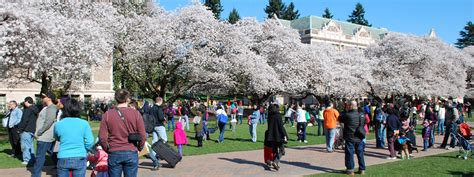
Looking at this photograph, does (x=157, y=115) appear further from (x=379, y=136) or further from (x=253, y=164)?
(x=379, y=136)

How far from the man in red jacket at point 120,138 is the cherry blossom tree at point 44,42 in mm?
12311

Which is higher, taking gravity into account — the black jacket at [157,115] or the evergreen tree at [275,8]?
the evergreen tree at [275,8]

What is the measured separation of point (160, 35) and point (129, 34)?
3187 mm

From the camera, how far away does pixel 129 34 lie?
3130 centimetres

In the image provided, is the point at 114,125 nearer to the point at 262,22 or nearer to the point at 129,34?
the point at 129,34

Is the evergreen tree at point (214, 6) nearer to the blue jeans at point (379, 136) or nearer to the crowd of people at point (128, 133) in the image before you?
the crowd of people at point (128, 133)

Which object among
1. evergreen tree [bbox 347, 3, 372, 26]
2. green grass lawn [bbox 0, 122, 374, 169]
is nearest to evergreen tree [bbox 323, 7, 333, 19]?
evergreen tree [bbox 347, 3, 372, 26]

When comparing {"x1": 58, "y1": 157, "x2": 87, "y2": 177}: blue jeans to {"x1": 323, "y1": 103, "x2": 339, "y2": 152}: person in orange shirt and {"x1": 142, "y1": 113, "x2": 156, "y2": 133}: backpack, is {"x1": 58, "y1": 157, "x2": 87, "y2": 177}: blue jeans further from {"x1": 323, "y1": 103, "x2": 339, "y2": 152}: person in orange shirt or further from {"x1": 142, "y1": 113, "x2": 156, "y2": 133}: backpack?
{"x1": 323, "y1": 103, "x2": 339, "y2": 152}: person in orange shirt

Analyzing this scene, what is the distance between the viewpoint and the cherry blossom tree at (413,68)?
4678 centimetres

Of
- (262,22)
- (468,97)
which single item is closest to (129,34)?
(262,22)

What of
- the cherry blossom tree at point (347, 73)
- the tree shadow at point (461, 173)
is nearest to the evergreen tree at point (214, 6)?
the cherry blossom tree at point (347, 73)

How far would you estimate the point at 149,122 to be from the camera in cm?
1105

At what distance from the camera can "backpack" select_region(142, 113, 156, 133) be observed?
1095 cm

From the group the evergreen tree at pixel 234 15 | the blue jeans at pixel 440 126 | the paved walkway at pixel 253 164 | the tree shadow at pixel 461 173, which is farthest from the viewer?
the evergreen tree at pixel 234 15
